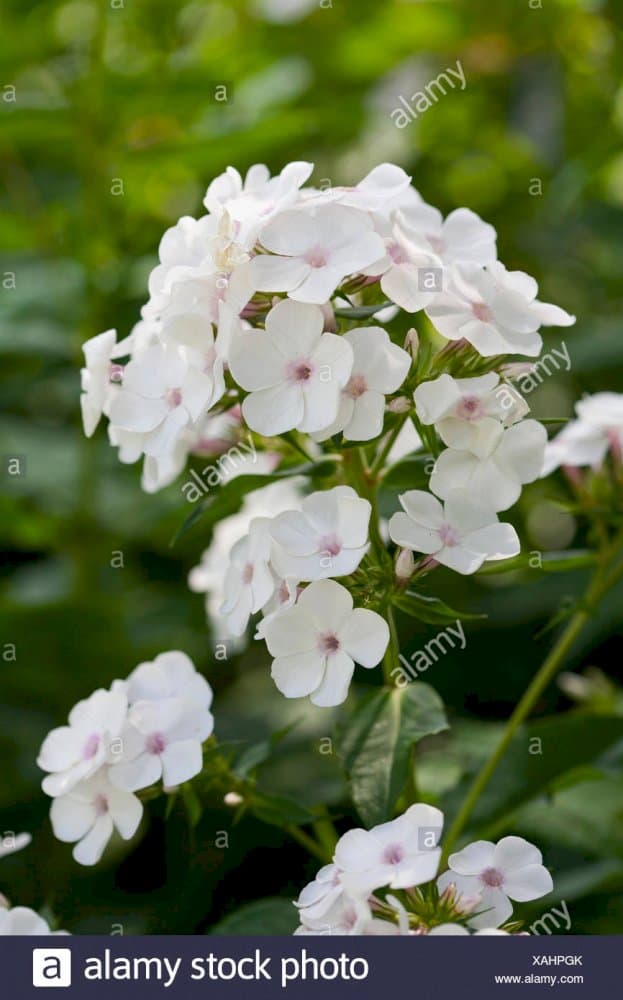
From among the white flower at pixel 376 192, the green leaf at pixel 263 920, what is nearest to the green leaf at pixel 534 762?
the green leaf at pixel 263 920

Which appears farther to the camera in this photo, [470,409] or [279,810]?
[279,810]

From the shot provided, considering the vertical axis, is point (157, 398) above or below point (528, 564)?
above

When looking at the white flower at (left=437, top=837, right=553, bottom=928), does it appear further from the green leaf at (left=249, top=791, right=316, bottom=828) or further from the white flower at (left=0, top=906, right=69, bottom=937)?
the white flower at (left=0, top=906, right=69, bottom=937)

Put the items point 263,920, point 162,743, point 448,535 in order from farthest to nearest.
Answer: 1. point 263,920
2. point 162,743
3. point 448,535

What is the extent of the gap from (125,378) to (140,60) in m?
1.48

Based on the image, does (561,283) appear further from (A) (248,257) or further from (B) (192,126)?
(A) (248,257)

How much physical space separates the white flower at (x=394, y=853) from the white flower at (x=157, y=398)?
14.7 inches

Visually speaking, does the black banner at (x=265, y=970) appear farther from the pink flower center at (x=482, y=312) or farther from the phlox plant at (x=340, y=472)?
the pink flower center at (x=482, y=312)

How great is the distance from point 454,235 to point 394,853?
576 mm

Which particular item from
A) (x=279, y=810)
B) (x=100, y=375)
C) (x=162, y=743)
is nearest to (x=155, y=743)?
(x=162, y=743)

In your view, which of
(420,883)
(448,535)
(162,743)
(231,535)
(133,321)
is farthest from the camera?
(133,321)

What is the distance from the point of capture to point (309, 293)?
3.35 feet

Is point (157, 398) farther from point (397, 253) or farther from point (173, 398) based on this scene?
point (397, 253)

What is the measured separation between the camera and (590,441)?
1.43m
